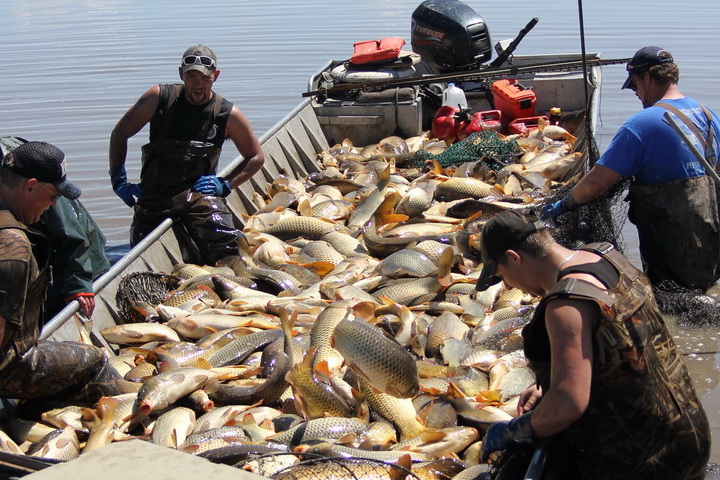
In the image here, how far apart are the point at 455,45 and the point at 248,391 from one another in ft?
→ 26.0

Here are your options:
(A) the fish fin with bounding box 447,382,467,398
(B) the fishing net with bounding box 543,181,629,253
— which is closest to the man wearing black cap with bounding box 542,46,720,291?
(B) the fishing net with bounding box 543,181,629,253

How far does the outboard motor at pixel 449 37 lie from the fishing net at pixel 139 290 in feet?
21.0

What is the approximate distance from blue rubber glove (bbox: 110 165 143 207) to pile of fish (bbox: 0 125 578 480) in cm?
90

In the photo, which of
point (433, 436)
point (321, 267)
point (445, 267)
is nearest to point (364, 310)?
point (445, 267)

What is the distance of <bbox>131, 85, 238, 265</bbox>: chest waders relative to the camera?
287 inches

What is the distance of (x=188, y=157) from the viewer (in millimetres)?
7328

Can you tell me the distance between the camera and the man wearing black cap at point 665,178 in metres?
6.22

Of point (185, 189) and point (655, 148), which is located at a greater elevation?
point (655, 148)

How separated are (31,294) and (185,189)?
3198 mm

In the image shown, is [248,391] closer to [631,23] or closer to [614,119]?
[614,119]

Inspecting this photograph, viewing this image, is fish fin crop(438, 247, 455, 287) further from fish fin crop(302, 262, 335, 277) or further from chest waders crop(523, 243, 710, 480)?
chest waders crop(523, 243, 710, 480)

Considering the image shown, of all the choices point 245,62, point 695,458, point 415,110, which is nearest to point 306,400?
point 695,458

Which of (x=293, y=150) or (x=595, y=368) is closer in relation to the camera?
(x=595, y=368)

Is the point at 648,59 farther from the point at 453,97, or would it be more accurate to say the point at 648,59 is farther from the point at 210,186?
the point at 453,97
